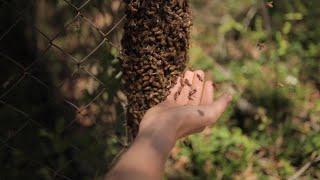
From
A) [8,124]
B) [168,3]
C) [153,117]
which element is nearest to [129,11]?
[168,3]

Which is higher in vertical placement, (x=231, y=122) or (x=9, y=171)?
(x=9, y=171)

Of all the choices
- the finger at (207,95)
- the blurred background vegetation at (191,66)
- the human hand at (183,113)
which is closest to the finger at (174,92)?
the human hand at (183,113)

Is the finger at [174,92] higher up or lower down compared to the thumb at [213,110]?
higher up

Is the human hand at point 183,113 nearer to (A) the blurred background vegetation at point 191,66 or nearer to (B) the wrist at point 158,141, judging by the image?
(B) the wrist at point 158,141

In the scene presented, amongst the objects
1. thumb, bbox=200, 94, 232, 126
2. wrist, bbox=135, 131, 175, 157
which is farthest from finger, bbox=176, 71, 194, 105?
wrist, bbox=135, 131, 175, 157

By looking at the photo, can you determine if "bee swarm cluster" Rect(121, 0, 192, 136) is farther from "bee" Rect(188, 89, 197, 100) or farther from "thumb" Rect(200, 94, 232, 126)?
"thumb" Rect(200, 94, 232, 126)

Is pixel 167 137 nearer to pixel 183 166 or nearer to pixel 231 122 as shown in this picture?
pixel 183 166
